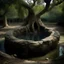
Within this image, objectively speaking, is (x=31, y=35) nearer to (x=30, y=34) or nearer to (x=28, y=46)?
(x=30, y=34)

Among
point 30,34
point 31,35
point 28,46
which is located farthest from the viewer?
point 30,34

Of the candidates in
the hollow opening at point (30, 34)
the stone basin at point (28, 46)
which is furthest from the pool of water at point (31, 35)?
the stone basin at point (28, 46)

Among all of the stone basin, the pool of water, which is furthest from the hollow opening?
the stone basin

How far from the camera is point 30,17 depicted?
1855cm

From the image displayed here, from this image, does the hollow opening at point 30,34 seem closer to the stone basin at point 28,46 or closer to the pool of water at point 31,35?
the pool of water at point 31,35

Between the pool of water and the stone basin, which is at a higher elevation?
the stone basin

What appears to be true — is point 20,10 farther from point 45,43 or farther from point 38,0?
point 45,43

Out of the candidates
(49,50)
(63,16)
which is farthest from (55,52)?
(63,16)

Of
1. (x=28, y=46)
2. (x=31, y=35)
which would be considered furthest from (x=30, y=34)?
(x=28, y=46)

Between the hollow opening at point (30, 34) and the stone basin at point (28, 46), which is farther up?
the stone basin at point (28, 46)

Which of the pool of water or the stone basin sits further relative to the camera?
the pool of water

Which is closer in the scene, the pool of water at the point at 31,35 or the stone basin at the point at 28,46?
the stone basin at the point at 28,46

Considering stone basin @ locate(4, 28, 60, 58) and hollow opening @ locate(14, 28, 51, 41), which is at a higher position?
stone basin @ locate(4, 28, 60, 58)

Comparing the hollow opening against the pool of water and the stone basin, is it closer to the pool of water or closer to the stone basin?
the pool of water
